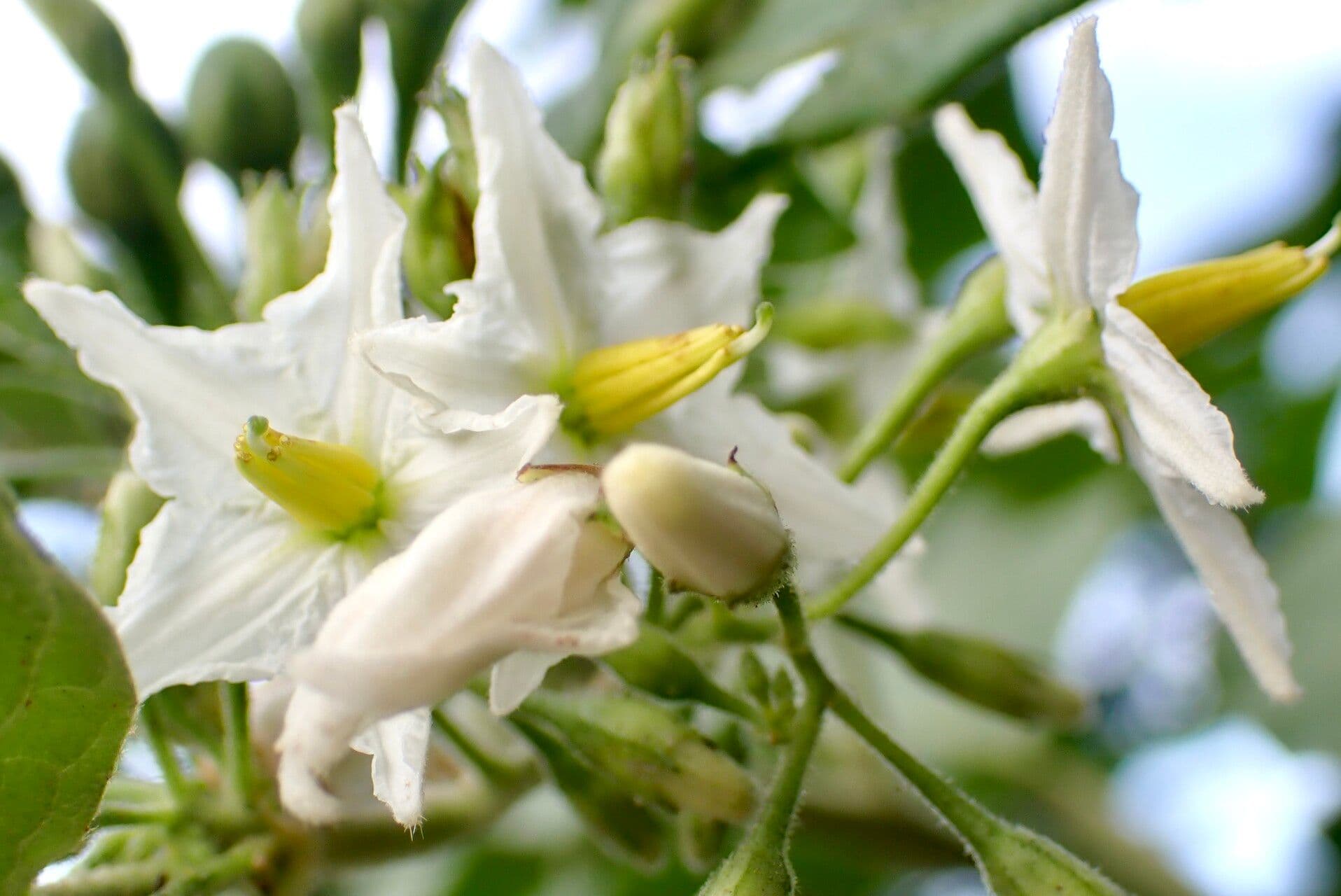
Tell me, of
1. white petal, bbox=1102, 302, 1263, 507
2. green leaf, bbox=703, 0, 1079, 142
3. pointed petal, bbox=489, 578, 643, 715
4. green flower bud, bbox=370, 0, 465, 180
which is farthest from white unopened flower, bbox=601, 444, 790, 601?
green flower bud, bbox=370, 0, 465, 180

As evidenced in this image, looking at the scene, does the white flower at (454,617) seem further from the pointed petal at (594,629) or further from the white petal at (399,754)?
the white petal at (399,754)

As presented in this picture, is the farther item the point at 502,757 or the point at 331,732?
the point at 502,757

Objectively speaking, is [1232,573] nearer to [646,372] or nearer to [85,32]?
[646,372]

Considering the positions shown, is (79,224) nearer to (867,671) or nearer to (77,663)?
(77,663)

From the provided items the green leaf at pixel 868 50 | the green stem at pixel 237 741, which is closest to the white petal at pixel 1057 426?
the green leaf at pixel 868 50

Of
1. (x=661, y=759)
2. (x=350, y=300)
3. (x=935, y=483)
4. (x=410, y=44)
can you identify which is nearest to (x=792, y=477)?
(x=935, y=483)

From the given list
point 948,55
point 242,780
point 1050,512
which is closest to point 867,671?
point 1050,512
